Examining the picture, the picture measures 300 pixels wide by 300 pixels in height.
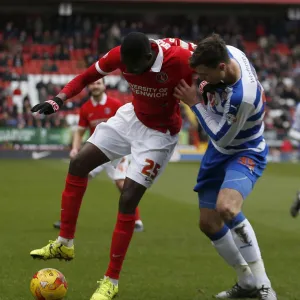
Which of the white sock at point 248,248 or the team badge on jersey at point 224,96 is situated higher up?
the team badge on jersey at point 224,96

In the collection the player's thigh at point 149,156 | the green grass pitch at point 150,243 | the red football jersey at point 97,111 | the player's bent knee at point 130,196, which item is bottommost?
the green grass pitch at point 150,243

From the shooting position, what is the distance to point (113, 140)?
6902 mm

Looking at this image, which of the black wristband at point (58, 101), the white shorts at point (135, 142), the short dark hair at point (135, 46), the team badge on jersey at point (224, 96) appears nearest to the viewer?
the team badge on jersey at point (224, 96)

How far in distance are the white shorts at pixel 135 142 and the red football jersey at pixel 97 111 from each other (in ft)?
14.1

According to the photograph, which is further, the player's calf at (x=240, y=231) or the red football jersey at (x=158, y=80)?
the red football jersey at (x=158, y=80)

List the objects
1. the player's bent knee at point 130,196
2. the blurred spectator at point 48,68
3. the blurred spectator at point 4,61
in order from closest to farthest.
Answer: the player's bent knee at point 130,196 < the blurred spectator at point 4,61 < the blurred spectator at point 48,68

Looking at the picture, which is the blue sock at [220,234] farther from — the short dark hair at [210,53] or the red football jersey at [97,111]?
the red football jersey at [97,111]

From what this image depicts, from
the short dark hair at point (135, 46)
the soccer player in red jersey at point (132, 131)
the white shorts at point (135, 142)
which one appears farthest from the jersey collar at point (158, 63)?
the white shorts at point (135, 142)

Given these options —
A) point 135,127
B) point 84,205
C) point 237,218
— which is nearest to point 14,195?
point 84,205

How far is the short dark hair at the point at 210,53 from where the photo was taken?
18.9 ft

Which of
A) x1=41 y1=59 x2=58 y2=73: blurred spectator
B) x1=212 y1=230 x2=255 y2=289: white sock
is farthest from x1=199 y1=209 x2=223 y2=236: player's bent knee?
x1=41 y1=59 x2=58 y2=73: blurred spectator

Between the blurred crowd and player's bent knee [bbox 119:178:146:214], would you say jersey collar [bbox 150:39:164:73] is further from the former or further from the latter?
the blurred crowd

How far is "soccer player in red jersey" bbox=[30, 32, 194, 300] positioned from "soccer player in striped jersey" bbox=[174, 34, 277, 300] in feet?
0.96

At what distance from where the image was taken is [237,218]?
19.9 ft
